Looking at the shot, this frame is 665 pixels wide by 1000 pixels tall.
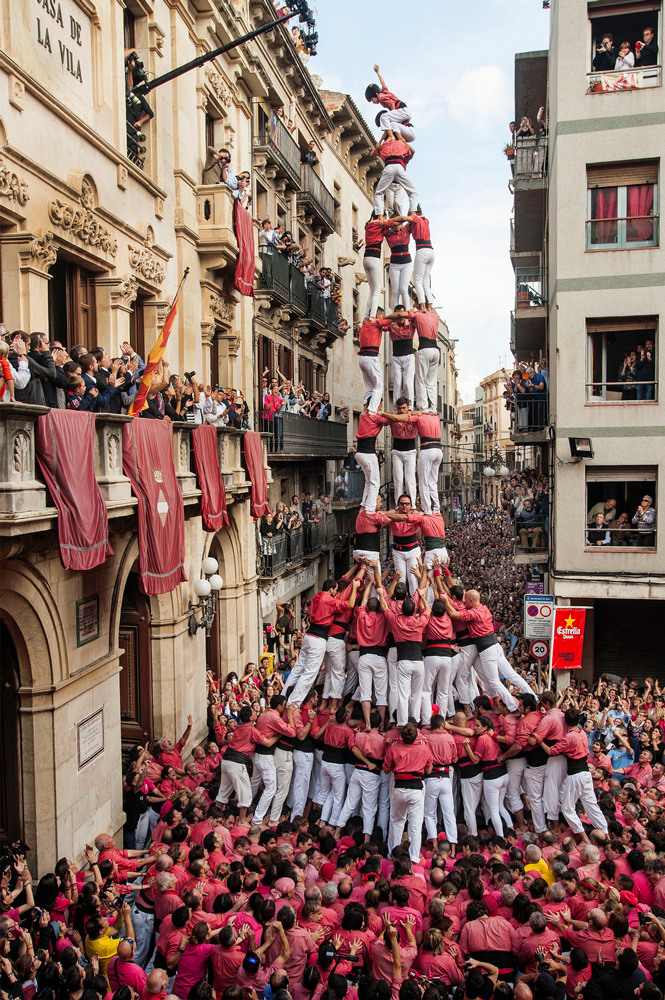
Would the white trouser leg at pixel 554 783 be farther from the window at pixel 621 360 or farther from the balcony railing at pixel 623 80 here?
the balcony railing at pixel 623 80

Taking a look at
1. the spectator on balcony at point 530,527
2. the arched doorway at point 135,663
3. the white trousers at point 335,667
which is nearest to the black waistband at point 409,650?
the white trousers at point 335,667

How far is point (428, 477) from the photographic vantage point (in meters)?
12.1

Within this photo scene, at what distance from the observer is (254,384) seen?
21.3m

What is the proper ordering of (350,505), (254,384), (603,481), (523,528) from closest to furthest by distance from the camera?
(603,481) → (523,528) → (254,384) → (350,505)

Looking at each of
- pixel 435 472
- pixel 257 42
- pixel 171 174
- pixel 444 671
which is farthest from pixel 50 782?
pixel 257 42

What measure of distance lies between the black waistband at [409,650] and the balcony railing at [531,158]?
586 inches

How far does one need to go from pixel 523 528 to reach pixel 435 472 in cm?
787

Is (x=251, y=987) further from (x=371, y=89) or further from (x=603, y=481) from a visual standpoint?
(x=603, y=481)

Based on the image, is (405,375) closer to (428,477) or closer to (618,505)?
(428,477)

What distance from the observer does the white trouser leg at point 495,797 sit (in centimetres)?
1009

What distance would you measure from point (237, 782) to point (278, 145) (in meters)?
20.9

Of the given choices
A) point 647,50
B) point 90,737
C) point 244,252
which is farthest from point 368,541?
point 647,50

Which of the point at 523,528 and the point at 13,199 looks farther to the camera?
the point at 523,528

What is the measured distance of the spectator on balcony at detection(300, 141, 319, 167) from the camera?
93.1ft
